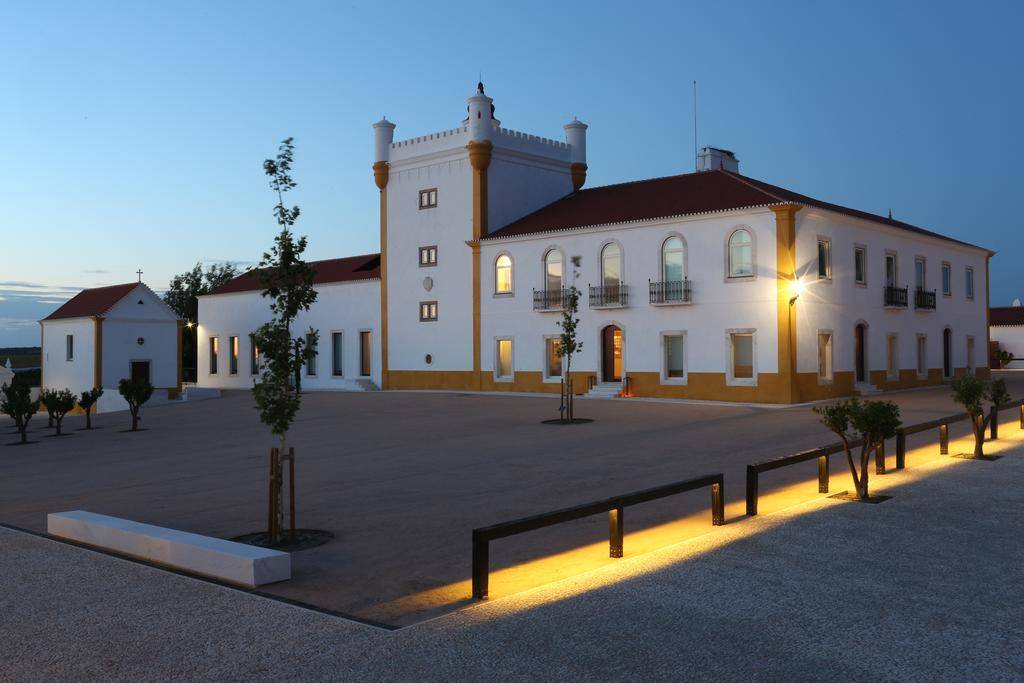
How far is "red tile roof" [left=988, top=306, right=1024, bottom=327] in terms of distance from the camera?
6706 cm

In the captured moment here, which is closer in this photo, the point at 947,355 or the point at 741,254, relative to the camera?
the point at 741,254

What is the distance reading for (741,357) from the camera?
99.0 ft

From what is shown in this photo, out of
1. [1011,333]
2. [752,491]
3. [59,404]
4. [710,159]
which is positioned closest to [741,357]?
[710,159]

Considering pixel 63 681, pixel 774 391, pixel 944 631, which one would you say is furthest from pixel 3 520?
pixel 774 391

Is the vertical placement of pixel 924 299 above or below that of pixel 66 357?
above

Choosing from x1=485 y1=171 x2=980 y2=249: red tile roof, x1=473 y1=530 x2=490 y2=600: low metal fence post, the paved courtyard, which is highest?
x1=485 y1=171 x2=980 y2=249: red tile roof

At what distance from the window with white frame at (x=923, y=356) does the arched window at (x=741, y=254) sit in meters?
12.2

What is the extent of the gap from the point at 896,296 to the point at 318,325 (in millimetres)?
26277

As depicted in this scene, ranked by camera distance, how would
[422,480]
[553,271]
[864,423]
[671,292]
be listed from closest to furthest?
[864,423] → [422,480] → [671,292] → [553,271]

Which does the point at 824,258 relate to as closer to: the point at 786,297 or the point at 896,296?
the point at 786,297

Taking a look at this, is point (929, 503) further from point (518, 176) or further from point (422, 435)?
point (518, 176)

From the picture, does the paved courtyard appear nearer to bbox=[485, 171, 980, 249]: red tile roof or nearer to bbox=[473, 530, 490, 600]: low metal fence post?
bbox=[473, 530, 490, 600]: low metal fence post

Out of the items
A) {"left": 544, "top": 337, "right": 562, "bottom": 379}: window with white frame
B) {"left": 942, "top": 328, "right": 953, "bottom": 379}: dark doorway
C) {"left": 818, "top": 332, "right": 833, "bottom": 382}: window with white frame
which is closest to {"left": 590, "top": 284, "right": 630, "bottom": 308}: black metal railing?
{"left": 544, "top": 337, "right": 562, "bottom": 379}: window with white frame

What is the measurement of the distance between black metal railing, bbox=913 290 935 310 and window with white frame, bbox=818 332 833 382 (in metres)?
7.72
